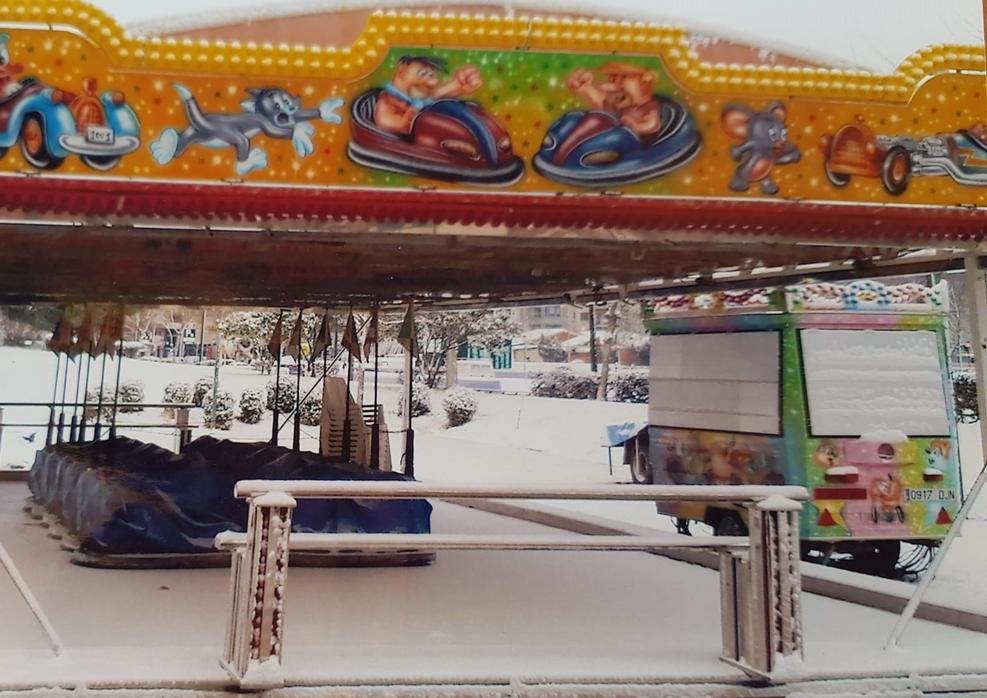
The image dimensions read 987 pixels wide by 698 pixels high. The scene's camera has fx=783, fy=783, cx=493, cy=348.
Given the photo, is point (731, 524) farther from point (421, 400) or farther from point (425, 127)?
point (421, 400)

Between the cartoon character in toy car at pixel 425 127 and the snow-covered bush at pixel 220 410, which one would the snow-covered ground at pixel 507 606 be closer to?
the cartoon character in toy car at pixel 425 127

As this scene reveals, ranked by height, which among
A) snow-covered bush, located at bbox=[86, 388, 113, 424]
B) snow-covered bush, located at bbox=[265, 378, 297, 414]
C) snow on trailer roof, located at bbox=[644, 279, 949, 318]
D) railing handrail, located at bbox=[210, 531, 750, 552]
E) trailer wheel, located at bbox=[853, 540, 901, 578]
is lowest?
trailer wheel, located at bbox=[853, 540, 901, 578]

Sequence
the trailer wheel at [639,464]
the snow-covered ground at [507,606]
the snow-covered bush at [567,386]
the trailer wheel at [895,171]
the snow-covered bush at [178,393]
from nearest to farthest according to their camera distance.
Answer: the snow-covered ground at [507,606]
the trailer wheel at [895,171]
the trailer wheel at [639,464]
the snow-covered bush at [178,393]
the snow-covered bush at [567,386]

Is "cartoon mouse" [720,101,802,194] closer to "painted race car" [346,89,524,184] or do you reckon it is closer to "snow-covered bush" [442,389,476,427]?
"painted race car" [346,89,524,184]

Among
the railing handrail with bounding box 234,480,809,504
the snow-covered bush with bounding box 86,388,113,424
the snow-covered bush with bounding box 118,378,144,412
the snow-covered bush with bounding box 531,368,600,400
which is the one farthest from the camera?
the snow-covered bush with bounding box 531,368,600,400

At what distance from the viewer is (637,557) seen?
6.52 meters

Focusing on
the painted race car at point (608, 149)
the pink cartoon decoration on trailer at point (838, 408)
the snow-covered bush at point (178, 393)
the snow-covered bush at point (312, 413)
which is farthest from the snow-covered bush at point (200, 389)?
the painted race car at point (608, 149)

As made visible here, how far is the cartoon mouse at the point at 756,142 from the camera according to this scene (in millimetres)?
4410

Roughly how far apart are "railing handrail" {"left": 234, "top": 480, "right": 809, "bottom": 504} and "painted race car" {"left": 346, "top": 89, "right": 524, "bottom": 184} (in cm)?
182

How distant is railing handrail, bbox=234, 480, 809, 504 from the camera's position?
2975 mm

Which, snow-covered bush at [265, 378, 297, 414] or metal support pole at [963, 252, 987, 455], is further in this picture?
snow-covered bush at [265, 378, 297, 414]

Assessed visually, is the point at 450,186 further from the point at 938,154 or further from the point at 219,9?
the point at 219,9

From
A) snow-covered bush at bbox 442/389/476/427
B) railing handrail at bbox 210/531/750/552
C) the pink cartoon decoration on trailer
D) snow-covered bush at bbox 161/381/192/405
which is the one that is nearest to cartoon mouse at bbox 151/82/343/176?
railing handrail at bbox 210/531/750/552

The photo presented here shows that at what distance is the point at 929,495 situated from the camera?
25.0 feet
